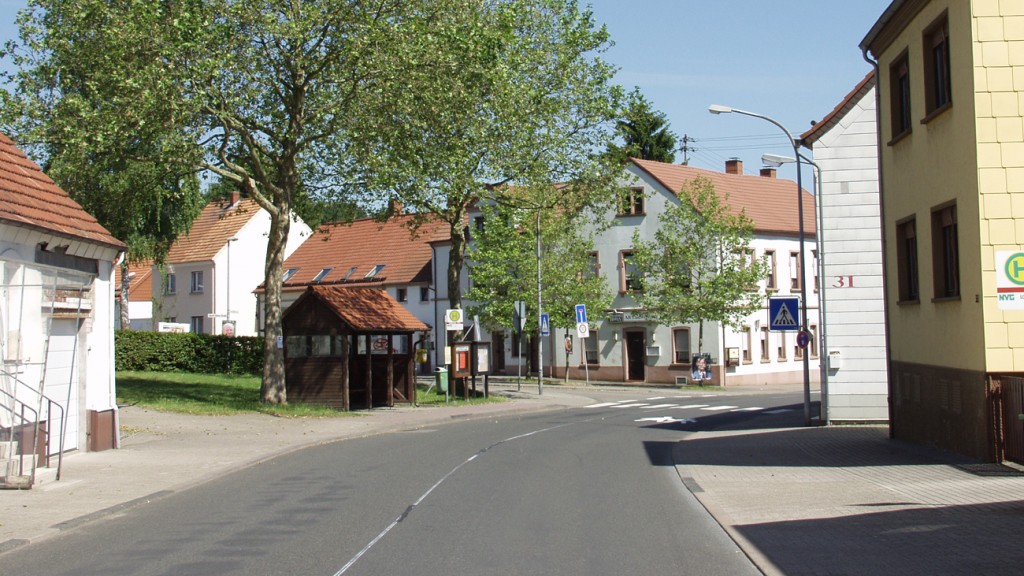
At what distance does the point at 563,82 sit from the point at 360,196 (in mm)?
8863

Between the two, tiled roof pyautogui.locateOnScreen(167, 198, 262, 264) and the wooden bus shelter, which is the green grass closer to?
the wooden bus shelter

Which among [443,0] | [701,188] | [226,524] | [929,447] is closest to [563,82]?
[443,0]

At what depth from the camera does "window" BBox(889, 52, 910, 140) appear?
19.2 metres

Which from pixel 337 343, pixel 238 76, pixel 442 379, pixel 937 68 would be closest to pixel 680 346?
pixel 442 379

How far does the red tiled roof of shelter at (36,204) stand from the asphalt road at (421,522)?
16.0 ft

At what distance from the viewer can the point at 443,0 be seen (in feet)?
89.8

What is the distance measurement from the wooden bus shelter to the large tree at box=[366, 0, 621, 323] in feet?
11.0

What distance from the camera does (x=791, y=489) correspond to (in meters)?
13.8

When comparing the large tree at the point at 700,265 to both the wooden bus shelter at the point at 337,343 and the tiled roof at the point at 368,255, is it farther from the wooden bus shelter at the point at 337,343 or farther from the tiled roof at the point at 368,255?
the wooden bus shelter at the point at 337,343

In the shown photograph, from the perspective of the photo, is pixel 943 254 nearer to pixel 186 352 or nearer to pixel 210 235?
pixel 186 352

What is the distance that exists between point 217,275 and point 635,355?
2903 centimetres

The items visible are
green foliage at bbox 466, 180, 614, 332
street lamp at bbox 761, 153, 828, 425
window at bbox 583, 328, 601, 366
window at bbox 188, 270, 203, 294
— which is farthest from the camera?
window at bbox 188, 270, 203, 294

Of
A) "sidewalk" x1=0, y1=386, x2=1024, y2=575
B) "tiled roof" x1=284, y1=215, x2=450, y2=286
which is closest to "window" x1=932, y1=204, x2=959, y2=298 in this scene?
"sidewalk" x1=0, y1=386, x2=1024, y2=575

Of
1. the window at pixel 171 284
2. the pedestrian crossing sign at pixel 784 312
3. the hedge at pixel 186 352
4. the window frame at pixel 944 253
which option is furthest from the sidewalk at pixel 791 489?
the window at pixel 171 284
